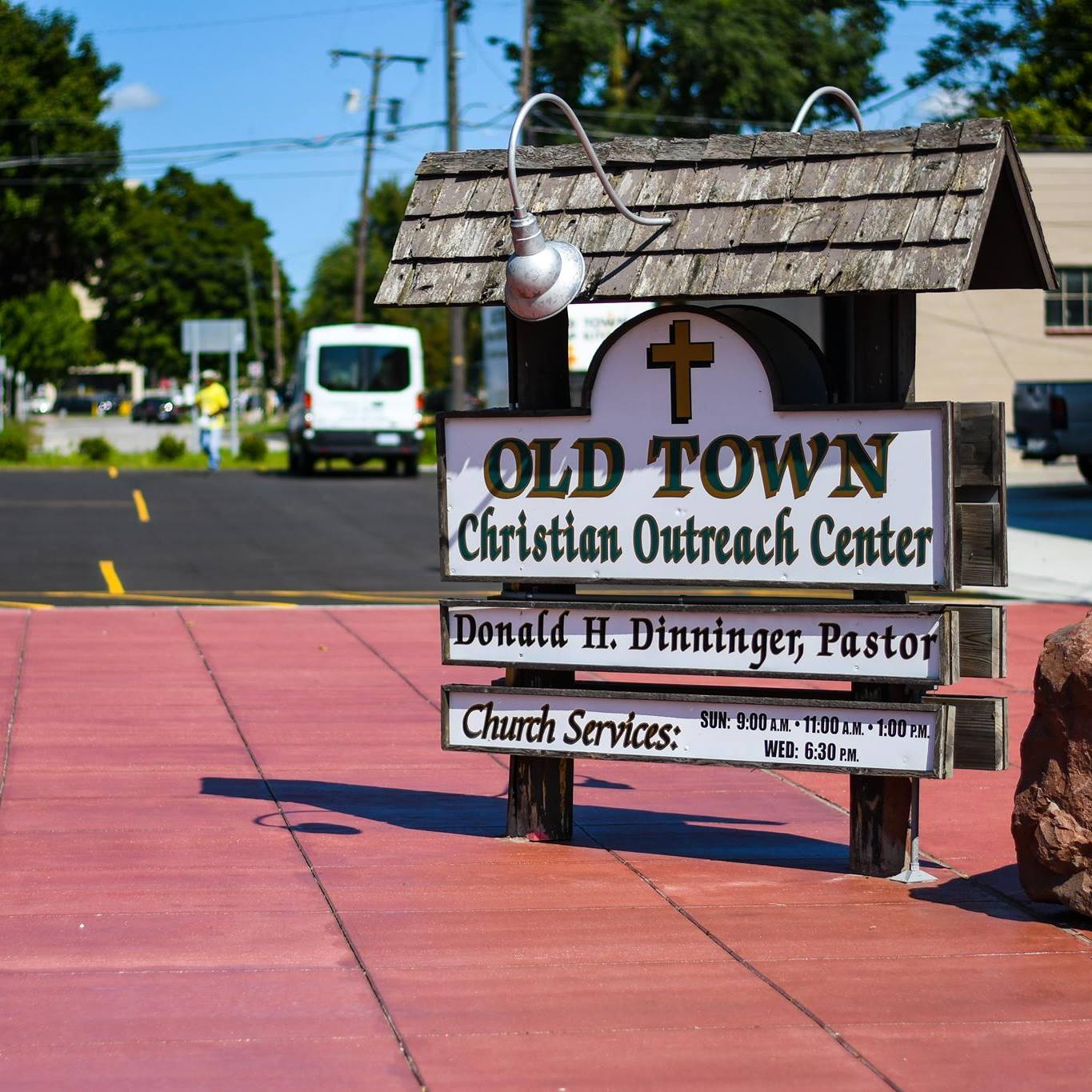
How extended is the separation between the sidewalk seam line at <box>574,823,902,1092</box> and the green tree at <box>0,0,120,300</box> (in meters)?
46.0

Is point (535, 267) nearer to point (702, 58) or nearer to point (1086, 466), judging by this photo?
point (1086, 466)

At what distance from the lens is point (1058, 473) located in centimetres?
3400

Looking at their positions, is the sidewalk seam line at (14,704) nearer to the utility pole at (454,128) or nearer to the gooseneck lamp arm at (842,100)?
the gooseneck lamp arm at (842,100)

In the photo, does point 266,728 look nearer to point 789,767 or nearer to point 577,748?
point 577,748

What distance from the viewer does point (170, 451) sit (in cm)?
3847

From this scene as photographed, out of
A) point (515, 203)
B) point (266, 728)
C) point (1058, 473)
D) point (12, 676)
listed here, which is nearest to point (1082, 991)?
point (515, 203)

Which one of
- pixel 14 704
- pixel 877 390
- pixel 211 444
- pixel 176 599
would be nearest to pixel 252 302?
pixel 211 444

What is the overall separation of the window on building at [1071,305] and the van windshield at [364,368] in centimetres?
1278

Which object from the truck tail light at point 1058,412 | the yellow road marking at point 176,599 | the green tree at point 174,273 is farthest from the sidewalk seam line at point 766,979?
the green tree at point 174,273

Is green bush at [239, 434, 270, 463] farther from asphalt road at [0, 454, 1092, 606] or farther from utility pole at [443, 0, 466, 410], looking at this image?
asphalt road at [0, 454, 1092, 606]

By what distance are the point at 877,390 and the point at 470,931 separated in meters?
2.44

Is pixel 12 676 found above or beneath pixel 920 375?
beneath

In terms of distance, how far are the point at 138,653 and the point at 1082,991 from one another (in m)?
8.63

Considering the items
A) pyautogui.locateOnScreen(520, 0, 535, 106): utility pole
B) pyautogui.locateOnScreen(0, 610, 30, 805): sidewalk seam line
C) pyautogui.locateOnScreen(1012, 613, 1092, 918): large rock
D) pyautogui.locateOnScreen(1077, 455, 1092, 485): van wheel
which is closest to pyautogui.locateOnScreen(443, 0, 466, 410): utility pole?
pyautogui.locateOnScreen(520, 0, 535, 106): utility pole
